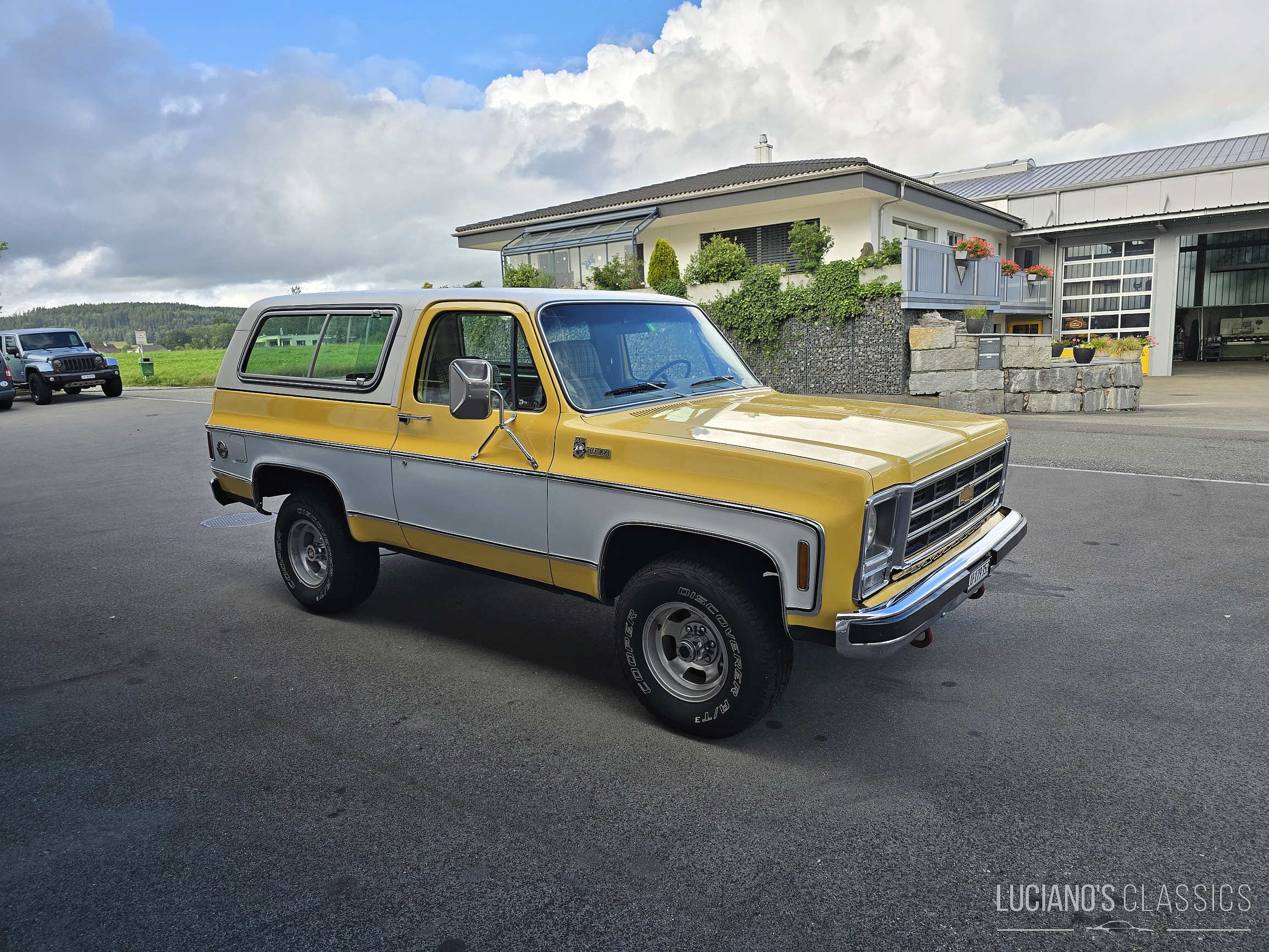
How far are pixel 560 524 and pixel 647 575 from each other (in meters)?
0.58

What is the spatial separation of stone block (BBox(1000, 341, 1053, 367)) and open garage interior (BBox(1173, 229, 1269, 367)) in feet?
81.5

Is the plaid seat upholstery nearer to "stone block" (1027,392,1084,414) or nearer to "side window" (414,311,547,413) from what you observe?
"side window" (414,311,547,413)

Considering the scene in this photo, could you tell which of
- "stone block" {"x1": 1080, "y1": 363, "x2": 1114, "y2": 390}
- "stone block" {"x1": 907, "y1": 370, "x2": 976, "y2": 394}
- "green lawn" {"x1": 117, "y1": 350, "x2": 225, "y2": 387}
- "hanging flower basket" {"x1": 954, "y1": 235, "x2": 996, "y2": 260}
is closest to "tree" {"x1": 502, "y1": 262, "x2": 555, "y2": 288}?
"green lawn" {"x1": 117, "y1": 350, "x2": 225, "y2": 387}

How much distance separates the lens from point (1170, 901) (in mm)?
2666

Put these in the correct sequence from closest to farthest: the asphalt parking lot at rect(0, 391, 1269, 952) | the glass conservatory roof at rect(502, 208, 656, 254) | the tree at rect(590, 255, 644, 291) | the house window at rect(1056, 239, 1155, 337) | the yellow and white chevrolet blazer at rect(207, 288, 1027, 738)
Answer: the asphalt parking lot at rect(0, 391, 1269, 952) → the yellow and white chevrolet blazer at rect(207, 288, 1027, 738) → the glass conservatory roof at rect(502, 208, 656, 254) → the tree at rect(590, 255, 644, 291) → the house window at rect(1056, 239, 1155, 337)

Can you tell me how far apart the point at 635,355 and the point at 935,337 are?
14781 millimetres

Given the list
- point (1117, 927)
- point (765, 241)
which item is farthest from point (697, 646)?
point (765, 241)

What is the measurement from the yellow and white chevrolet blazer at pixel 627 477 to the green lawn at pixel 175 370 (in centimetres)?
2027

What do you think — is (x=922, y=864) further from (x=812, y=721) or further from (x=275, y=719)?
(x=275, y=719)

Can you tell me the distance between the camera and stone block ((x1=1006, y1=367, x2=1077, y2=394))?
17000 mm

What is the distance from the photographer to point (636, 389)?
440 centimetres

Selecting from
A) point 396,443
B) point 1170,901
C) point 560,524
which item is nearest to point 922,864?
point 1170,901

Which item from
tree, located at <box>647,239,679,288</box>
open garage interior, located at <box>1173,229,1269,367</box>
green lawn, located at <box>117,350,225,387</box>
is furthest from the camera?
green lawn, located at <box>117,350,225,387</box>

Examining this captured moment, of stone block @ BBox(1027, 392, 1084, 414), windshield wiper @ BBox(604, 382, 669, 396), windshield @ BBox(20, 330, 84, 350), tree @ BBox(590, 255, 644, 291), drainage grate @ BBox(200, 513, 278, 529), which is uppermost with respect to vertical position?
tree @ BBox(590, 255, 644, 291)
